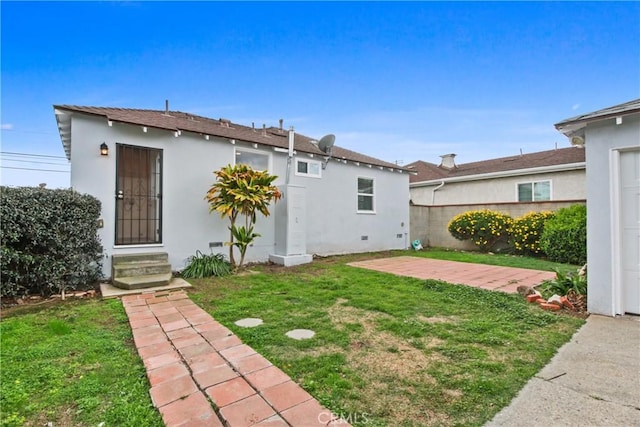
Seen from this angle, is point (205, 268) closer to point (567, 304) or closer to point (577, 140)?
point (567, 304)

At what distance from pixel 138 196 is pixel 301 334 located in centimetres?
623

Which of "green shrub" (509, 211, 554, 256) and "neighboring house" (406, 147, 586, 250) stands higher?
"neighboring house" (406, 147, 586, 250)

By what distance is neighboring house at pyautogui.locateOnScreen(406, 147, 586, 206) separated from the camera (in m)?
12.5

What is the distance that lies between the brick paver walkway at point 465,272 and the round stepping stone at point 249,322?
13.6 ft

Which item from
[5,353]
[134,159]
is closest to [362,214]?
[134,159]

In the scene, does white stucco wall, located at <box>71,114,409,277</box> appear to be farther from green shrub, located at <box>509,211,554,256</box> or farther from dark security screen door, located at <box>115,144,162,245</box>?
green shrub, located at <box>509,211,554,256</box>

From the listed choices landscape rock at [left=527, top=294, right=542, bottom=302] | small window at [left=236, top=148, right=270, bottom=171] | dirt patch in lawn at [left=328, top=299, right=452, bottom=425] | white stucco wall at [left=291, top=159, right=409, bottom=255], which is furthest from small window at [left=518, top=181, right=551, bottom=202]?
dirt patch in lawn at [left=328, top=299, right=452, bottom=425]

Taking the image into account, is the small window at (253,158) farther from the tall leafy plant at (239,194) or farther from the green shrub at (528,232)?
the green shrub at (528,232)

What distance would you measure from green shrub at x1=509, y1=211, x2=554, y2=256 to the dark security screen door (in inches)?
456

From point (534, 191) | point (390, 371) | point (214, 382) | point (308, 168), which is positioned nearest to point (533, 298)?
point (390, 371)

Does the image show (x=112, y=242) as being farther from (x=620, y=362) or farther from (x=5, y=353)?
(x=620, y=362)

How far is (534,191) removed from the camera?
44.3ft

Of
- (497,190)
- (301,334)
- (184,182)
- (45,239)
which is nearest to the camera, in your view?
(301,334)

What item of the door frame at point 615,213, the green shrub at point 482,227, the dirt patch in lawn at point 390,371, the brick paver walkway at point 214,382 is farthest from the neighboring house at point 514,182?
the brick paver walkway at point 214,382
